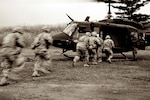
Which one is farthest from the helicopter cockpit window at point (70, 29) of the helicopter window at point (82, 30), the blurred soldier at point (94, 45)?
the blurred soldier at point (94, 45)

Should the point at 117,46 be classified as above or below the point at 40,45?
below

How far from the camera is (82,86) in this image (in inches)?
462

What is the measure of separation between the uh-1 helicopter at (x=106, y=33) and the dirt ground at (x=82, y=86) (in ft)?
14.3

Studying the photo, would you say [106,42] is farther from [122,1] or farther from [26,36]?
[122,1]

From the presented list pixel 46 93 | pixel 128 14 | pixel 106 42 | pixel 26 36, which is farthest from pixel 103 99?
pixel 128 14

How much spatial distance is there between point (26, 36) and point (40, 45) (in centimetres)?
2282

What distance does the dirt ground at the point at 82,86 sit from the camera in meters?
9.91

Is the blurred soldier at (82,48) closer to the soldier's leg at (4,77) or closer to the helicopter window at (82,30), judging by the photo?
the helicopter window at (82,30)

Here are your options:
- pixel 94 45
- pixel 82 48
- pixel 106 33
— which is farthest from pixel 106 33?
pixel 82 48

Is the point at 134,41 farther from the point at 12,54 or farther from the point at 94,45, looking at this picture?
the point at 12,54

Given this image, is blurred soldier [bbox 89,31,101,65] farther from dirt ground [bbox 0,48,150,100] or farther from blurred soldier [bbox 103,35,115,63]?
dirt ground [bbox 0,48,150,100]

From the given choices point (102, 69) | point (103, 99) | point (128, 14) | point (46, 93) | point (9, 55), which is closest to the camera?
point (103, 99)

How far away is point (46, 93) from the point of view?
10375mm

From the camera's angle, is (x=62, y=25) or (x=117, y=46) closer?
(x=117, y=46)
